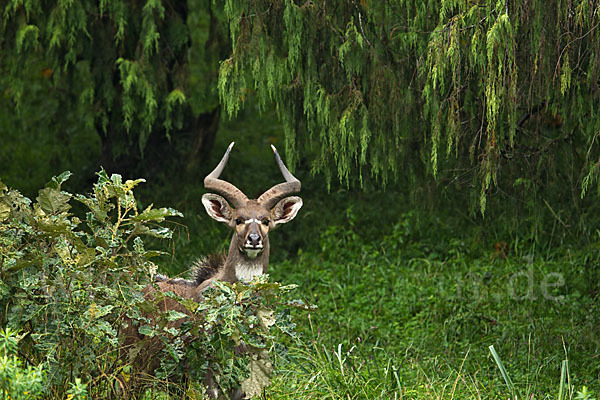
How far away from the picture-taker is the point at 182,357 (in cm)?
586

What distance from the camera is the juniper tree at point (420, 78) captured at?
291 inches

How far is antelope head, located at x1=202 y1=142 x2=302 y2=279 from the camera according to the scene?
7.19 m

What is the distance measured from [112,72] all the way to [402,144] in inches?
174

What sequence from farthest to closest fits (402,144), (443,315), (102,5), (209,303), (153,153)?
(153,153) → (102,5) → (443,315) → (402,144) → (209,303)

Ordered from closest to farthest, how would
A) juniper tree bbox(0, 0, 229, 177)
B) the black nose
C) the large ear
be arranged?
the black nose → the large ear → juniper tree bbox(0, 0, 229, 177)

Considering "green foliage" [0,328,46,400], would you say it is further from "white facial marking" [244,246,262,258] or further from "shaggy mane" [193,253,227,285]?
"shaggy mane" [193,253,227,285]

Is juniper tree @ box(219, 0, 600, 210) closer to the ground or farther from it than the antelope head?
farther from it

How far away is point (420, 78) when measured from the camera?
8.27 meters

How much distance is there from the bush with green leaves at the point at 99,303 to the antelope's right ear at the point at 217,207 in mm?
1688

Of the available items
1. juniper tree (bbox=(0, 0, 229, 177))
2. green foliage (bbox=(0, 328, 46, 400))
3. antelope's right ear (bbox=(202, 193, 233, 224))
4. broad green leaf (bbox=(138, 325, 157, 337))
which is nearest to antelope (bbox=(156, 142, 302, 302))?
antelope's right ear (bbox=(202, 193, 233, 224))

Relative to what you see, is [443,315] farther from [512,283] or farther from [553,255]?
[553,255]

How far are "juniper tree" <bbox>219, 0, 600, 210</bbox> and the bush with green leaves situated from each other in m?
2.58

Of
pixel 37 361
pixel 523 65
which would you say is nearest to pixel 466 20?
pixel 523 65

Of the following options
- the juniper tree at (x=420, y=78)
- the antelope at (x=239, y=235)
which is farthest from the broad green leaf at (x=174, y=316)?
the juniper tree at (x=420, y=78)
